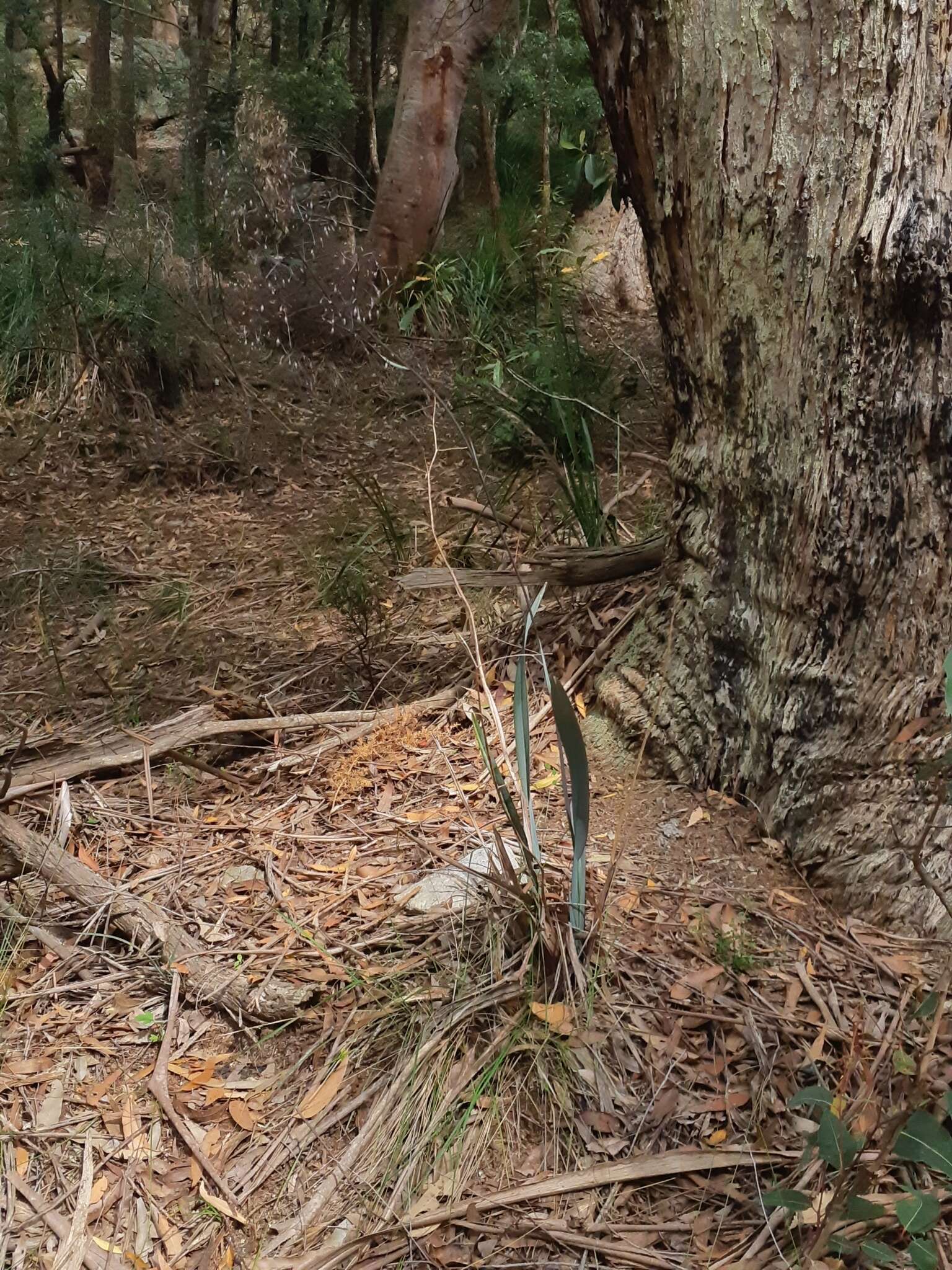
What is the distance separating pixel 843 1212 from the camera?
4.07 ft

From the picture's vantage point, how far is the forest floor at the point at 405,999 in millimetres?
1490

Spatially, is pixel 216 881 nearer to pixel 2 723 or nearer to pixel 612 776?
pixel 612 776

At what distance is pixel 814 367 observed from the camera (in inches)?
72.4

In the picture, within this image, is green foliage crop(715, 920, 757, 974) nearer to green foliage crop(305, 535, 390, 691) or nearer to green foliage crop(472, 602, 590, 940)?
green foliage crop(472, 602, 590, 940)

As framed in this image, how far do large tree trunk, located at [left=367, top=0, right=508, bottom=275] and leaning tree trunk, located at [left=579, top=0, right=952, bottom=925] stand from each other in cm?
420

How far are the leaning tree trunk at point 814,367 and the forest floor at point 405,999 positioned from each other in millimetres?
224

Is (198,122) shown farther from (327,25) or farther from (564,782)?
(564,782)

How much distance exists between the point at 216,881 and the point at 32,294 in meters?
4.59

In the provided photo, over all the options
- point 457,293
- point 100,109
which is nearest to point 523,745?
point 457,293

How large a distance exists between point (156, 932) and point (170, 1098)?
0.39 meters

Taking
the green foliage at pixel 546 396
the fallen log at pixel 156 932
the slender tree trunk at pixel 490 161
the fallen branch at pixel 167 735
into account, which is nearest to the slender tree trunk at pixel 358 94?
the slender tree trunk at pixel 490 161

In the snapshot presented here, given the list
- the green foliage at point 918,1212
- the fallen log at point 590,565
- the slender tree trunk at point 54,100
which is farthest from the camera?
the slender tree trunk at point 54,100

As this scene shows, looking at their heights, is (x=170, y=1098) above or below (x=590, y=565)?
below

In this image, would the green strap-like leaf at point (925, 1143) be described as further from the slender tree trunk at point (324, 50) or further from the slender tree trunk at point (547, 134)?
the slender tree trunk at point (324, 50)
